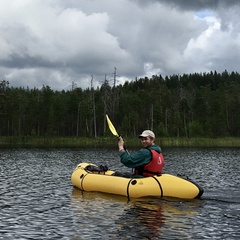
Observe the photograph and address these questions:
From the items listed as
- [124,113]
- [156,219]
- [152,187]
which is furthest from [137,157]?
[124,113]

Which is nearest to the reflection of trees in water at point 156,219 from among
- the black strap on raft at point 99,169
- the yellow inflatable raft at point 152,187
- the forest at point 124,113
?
the yellow inflatable raft at point 152,187

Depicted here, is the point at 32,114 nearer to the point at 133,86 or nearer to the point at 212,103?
the point at 212,103

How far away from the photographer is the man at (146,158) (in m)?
13.0

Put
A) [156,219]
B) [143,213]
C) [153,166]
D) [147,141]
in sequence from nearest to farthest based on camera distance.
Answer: [156,219], [143,213], [147,141], [153,166]

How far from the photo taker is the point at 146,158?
1312 cm

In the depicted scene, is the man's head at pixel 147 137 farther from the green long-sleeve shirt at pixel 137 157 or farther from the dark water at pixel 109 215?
the dark water at pixel 109 215

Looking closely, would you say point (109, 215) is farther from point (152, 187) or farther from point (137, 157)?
point (137, 157)

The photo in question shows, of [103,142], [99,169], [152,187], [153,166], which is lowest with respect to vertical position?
[152,187]

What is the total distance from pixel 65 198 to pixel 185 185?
14.4ft

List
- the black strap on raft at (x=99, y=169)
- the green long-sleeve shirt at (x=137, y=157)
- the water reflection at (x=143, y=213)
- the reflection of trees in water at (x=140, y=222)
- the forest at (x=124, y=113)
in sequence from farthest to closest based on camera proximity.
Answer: the forest at (x=124, y=113) → the black strap on raft at (x=99, y=169) → the green long-sleeve shirt at (x=137, y=157) → the water reflection at (x=143, y=213) → the reflection of trees in water at (x=140, y=222)

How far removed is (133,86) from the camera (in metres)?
125

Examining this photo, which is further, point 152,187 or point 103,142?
point 103,142

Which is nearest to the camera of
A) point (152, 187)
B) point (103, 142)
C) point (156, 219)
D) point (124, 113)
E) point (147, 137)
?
point (156, 219)

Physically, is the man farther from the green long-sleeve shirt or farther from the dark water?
the dark water
